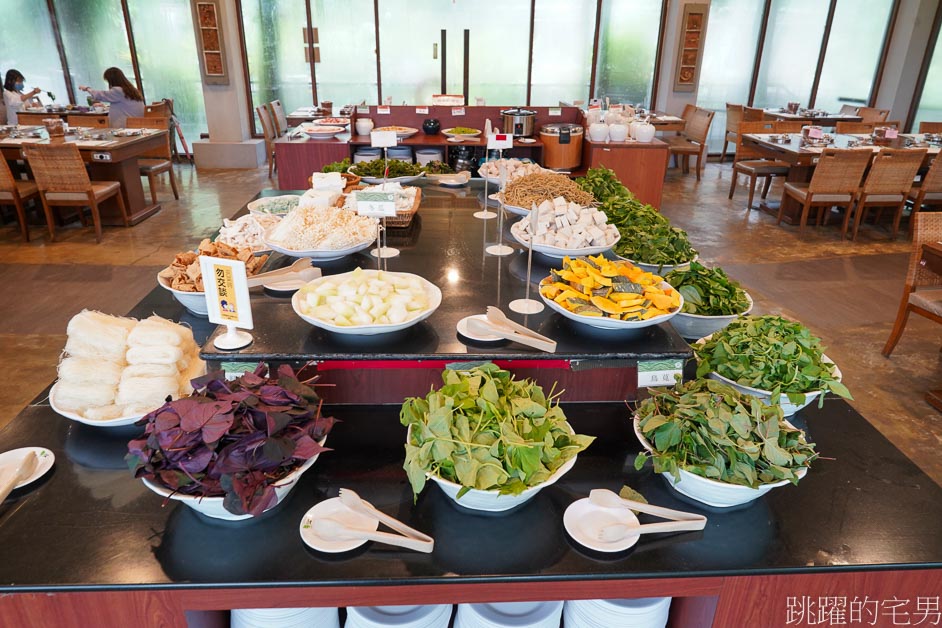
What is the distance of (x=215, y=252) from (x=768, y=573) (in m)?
1.64

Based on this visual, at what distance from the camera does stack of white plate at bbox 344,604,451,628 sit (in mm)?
1261

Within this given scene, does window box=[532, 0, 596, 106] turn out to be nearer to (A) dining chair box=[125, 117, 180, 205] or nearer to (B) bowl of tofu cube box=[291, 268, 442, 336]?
(A) dining chair box=[125, 117, 180, 205]

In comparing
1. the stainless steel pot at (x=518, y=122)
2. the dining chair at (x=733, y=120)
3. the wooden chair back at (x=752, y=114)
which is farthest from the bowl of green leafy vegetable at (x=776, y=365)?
the wooden chair back at (x=752, y=114)

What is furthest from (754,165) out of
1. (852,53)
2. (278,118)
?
(278,118)

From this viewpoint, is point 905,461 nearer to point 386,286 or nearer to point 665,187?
point 386,286

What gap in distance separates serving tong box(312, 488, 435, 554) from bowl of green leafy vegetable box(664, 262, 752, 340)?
1.04m

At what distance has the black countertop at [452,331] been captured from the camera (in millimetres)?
1407

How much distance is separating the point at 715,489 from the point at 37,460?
1474 mm

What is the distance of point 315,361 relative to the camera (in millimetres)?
1419

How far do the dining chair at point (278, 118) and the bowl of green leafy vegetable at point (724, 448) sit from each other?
7.36 metres

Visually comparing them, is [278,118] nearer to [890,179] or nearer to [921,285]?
[890,179]

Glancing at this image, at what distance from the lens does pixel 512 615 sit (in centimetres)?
129

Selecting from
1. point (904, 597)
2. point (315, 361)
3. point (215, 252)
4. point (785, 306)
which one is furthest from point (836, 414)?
point (785, 306)

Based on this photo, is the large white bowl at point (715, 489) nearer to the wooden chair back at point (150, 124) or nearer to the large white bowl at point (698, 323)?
the large white bowl at point (698, 323)
